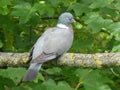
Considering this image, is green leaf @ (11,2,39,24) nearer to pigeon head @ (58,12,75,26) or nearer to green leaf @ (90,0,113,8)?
pigeon head @ (58,12,75,26)

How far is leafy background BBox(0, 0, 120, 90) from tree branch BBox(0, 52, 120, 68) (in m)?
0.10

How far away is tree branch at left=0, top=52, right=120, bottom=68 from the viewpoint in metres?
3.09

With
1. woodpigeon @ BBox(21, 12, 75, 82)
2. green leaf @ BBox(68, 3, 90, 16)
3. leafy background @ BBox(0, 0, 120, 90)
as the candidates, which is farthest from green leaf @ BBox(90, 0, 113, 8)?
woodpigeon @ BBox(21, 12, 75, 82)

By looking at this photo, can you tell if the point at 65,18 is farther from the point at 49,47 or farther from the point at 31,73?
the point at 31,73

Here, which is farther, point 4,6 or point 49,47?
point 4,6

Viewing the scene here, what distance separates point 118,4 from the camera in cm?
362

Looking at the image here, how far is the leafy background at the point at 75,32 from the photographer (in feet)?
11.3

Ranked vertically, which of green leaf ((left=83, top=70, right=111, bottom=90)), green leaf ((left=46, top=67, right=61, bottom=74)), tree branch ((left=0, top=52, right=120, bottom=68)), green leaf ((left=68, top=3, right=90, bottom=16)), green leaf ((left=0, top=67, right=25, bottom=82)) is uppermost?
tree branch ((left=0, top=52, right=120, bottom=68))

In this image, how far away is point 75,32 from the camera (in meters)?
4.32

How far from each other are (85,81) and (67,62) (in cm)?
27

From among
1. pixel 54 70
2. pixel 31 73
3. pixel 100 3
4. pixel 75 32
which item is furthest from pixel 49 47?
pixel 75 32

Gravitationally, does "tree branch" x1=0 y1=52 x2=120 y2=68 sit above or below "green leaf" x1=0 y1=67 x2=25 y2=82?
above

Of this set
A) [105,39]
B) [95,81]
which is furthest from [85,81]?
[105,39]

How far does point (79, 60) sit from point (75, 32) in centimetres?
117
